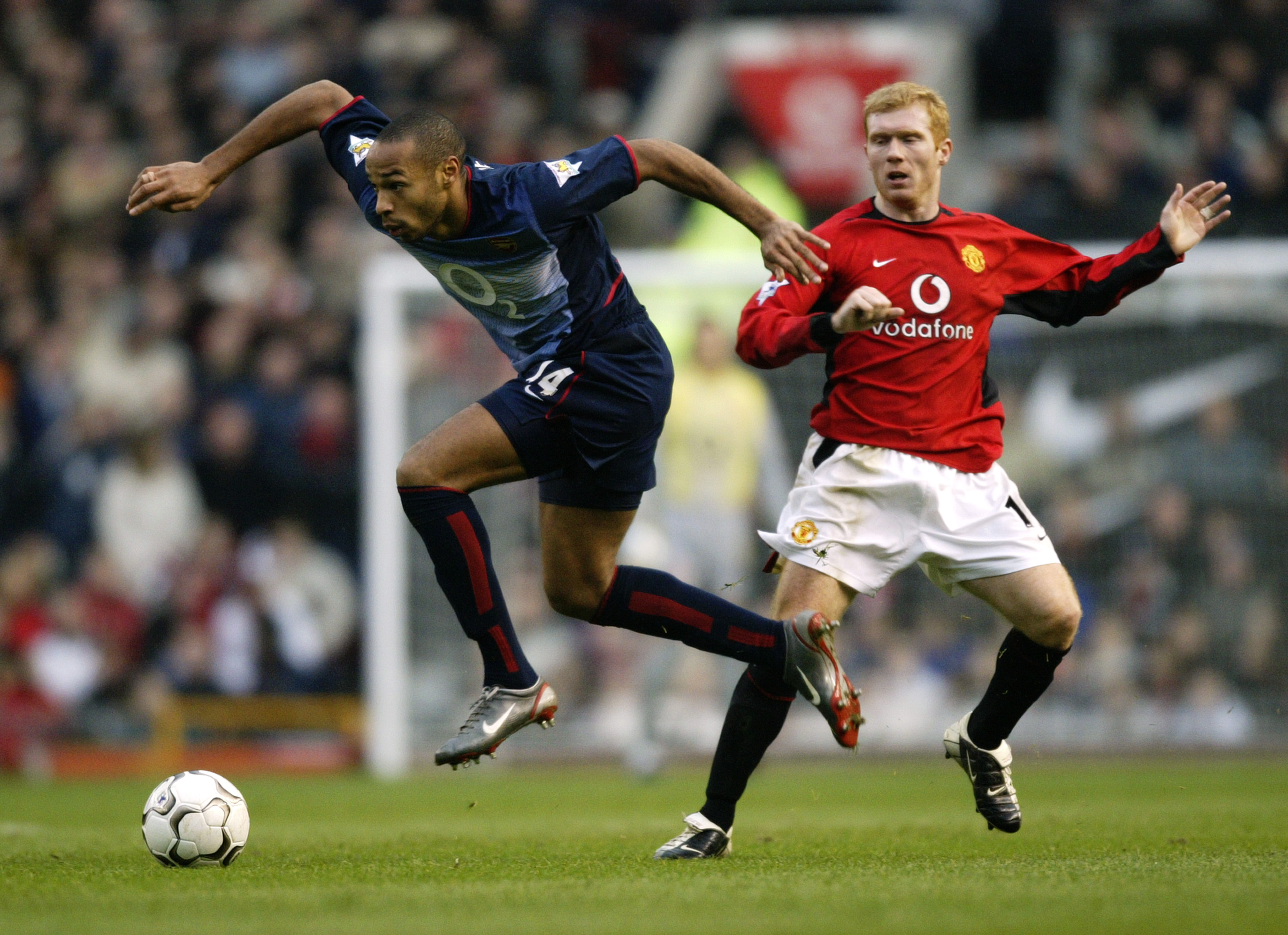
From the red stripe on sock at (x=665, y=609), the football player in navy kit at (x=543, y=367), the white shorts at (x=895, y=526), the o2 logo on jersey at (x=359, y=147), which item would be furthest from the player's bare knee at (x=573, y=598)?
the o2 logo on jersey at (x=359, y=147)

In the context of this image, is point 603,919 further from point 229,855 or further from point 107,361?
point 107,361

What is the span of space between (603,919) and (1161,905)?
1.26 metres

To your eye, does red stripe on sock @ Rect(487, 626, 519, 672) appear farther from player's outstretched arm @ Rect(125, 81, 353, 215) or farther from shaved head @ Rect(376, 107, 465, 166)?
player's outstretched arm @ Rect(125, 81, 353, 215)

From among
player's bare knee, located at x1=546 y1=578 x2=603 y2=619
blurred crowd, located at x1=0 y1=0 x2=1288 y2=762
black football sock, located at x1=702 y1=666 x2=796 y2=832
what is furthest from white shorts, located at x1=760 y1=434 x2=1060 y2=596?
blurred crowd, located at x1=0 y1=0 x2=1288 y2=762

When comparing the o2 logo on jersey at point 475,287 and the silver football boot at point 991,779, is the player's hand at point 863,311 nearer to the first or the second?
the o2 logo on jersey at point 475,287

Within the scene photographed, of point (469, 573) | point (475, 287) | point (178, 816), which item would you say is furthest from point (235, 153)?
point (178, 816)

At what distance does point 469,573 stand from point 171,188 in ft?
4.77

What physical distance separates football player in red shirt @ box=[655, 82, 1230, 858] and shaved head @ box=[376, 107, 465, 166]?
100 centimetres

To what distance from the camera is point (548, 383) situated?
5109mm

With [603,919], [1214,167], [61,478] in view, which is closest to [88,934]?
[603,919]

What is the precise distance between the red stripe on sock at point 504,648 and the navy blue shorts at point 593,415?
0.46 meters

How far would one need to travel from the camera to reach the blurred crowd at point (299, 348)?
10102 mm

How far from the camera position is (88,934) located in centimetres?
361

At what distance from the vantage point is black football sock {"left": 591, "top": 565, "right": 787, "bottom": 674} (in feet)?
16.7
